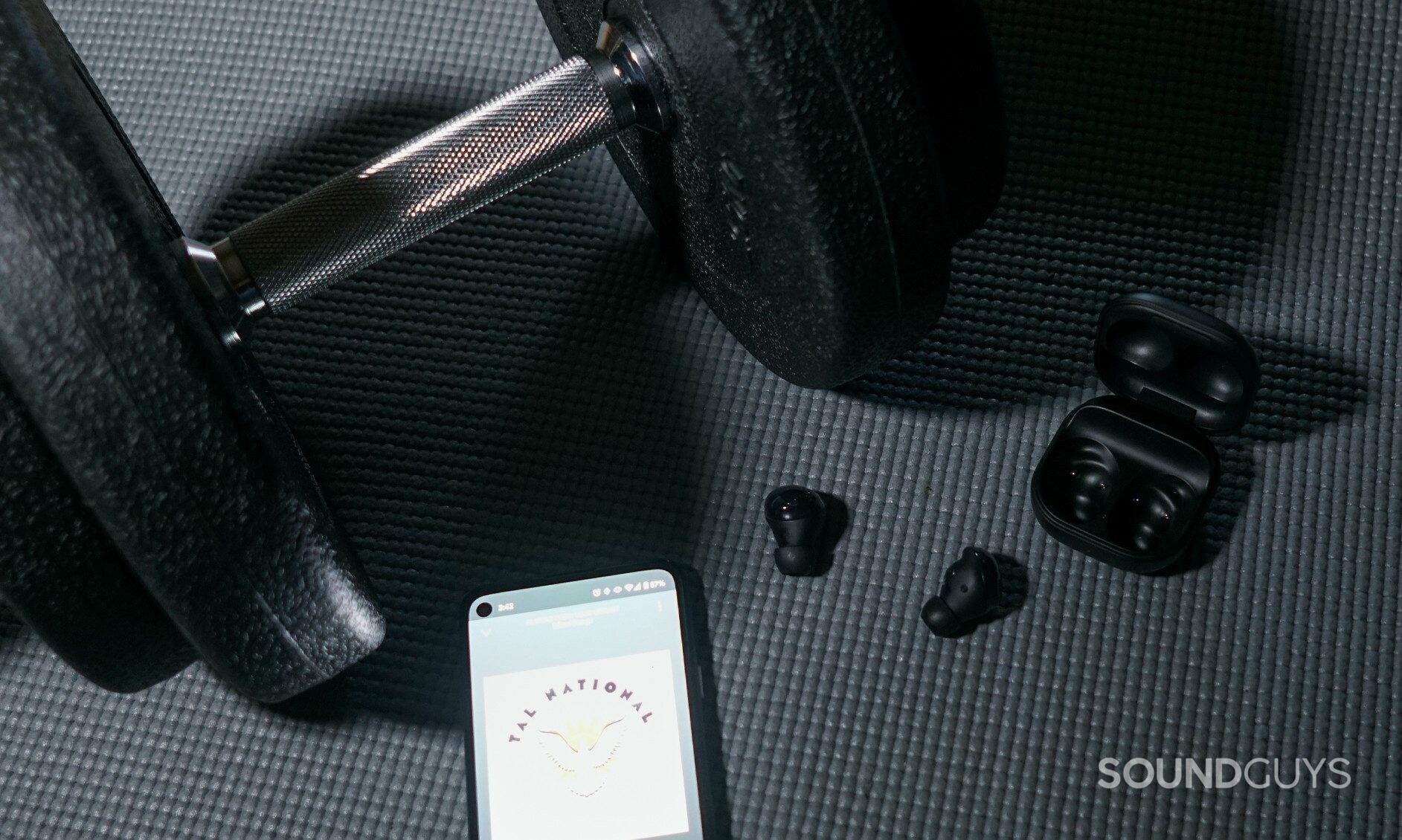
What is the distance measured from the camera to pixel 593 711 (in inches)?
21.6

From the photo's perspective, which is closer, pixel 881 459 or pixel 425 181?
pixel 425 181

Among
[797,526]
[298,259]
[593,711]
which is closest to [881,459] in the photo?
[797,526]

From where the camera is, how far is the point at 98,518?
14.0 inches

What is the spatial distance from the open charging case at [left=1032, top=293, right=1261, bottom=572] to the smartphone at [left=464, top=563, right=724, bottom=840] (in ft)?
0.65

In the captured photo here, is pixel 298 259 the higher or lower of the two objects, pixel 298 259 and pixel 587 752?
the higher

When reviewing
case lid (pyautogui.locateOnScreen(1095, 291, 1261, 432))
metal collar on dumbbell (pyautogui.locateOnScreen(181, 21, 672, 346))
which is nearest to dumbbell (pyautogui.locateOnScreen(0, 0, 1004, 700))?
metal collar on dumbbell (pyautogui.locateOnScreen(181, 21, 672, 346))

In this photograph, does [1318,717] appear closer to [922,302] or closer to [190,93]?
[922,302]

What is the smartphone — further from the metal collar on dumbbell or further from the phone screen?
the metal collar on dumbbell

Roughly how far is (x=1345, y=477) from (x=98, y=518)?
0.57m

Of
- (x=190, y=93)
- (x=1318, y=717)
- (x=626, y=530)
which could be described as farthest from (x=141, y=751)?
(x=1318, y=717)

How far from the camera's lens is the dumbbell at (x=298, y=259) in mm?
334

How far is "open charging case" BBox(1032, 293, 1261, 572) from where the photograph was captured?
53cm

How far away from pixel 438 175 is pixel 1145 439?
0.36 metres

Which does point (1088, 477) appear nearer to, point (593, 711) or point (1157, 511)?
point (1157, 511)
